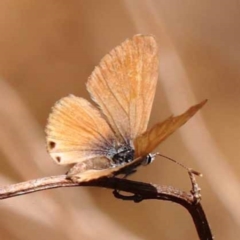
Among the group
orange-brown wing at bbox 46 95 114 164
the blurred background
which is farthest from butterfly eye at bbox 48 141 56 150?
the blurred background

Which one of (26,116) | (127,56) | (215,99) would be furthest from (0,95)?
(127,56)

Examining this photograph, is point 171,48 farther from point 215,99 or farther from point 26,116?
point 26,116

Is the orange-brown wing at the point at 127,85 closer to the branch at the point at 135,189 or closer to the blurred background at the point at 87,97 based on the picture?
the branch at the point at 135,189

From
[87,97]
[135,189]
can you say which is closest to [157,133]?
[135,189]

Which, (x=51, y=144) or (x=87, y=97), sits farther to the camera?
(x=87, y=97)

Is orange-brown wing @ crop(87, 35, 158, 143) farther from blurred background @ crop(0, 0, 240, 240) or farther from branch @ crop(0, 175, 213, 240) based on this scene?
blurred background @ crop(0, 0, 240, 240)

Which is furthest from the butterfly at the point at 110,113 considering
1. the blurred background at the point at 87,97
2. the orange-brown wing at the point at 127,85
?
the blurred background at the point at 87,97

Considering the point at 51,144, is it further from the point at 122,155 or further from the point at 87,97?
the point at 87,97
